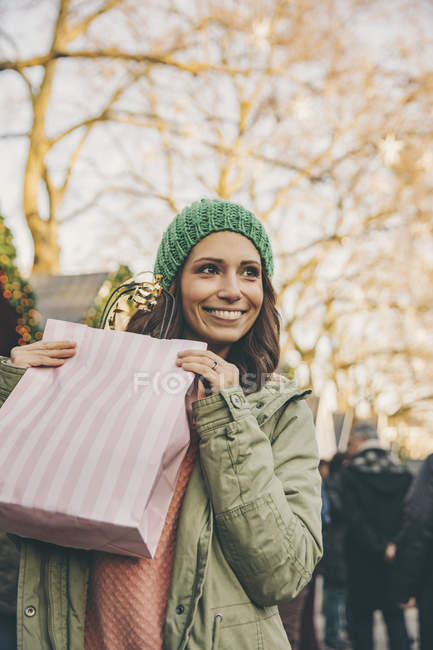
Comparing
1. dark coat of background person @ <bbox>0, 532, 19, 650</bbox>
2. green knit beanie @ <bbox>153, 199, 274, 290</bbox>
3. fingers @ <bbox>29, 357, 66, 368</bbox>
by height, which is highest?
green knit beanie @ <bbox>153, 199, 274, 290</bbox>

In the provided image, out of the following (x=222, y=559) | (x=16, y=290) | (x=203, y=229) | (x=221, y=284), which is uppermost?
(x=16, y=290)

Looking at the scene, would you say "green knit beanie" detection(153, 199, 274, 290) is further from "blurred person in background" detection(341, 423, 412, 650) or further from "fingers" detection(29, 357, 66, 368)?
"blurred person in background" detection(341, 423, 412, 650)

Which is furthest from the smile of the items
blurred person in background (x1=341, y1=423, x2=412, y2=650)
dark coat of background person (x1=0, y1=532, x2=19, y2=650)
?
blurred person in background (x1=341, y1=423, x2=412, y2=650)

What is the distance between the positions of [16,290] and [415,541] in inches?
119

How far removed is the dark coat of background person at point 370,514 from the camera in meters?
5.36

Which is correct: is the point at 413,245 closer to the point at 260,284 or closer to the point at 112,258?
the point at 112,258

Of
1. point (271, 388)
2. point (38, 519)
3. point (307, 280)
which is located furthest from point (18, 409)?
point (307, 280)

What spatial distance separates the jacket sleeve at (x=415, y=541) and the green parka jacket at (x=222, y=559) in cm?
253

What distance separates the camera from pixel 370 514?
5.50m

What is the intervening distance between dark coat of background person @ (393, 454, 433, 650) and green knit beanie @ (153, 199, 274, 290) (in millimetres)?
2478

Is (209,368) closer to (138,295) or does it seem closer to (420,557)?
(138,295)

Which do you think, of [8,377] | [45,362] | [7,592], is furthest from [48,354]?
[7,592]

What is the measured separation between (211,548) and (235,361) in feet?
2.33

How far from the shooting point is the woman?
4.67ft
